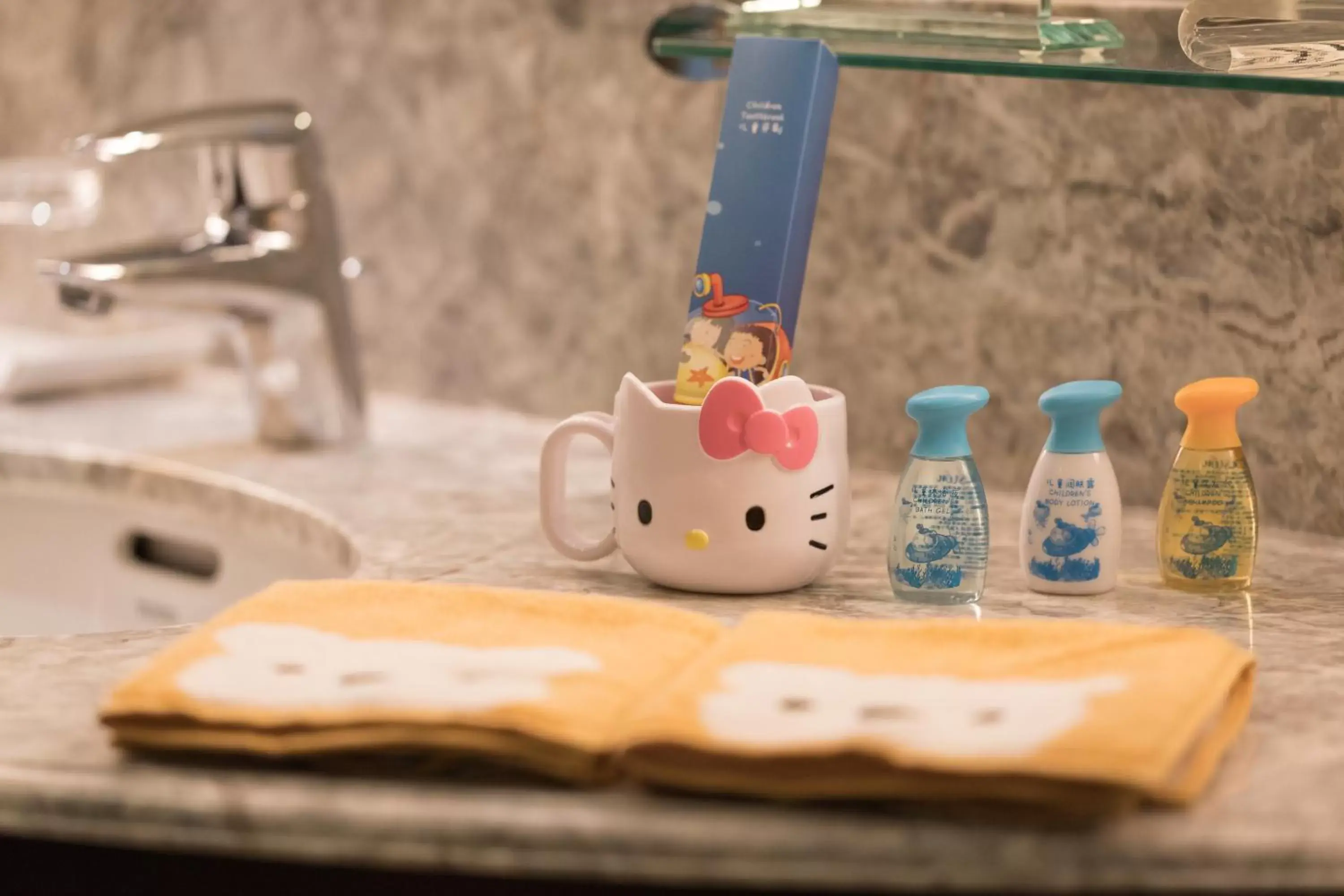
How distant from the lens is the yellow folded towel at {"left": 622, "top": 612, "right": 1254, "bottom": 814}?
57cm

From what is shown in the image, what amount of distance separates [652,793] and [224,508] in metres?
0.67

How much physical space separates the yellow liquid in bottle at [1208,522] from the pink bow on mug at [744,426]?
0.70 ft

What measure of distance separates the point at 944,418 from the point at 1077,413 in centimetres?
7

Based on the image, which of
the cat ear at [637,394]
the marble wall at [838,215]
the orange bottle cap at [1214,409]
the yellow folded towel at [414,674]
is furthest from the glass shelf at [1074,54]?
the yellow folded towel at [414,674]

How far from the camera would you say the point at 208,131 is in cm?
122

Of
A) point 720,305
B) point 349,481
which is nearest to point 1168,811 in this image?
point 720,305

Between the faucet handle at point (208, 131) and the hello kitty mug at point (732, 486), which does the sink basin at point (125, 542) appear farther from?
the hello kitty mug at point (732, 486)

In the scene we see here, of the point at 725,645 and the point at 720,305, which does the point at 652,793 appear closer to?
the point at 725,645

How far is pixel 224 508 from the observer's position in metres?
1.19

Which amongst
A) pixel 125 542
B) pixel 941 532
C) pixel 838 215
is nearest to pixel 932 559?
pixel 941 532

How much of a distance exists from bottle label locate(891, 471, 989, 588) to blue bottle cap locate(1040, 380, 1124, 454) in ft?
0.18

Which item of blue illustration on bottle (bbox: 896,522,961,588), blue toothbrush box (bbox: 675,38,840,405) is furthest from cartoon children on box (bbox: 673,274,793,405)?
blue illustration on bottle (bbox: 896,522,961,588)

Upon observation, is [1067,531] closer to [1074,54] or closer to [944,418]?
[944,418]

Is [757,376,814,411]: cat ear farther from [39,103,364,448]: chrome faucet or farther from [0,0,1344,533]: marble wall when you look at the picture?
[39,103,364,448]: chrome faucet
